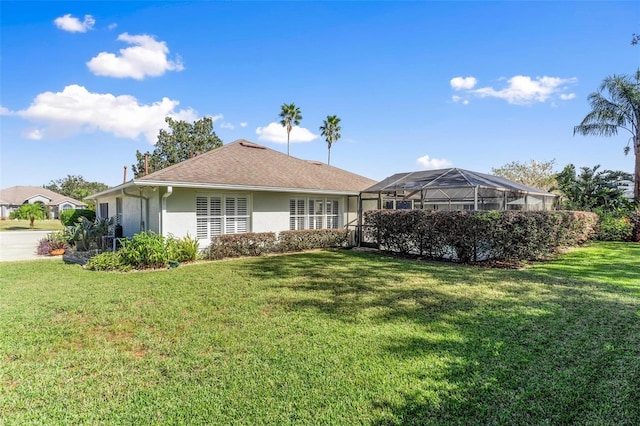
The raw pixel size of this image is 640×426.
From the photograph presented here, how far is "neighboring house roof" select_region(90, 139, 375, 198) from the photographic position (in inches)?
464

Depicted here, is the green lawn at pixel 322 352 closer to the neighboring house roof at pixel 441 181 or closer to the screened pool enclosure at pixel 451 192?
the neighboring house roof at pixel 441 181

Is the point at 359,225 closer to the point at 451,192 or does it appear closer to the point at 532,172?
the point at 451,192

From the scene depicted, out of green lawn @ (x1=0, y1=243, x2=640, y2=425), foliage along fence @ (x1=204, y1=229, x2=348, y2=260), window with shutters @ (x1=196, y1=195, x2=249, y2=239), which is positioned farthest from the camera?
window with shutters @ (x1=196, y1=195, x2=249, y2=239)

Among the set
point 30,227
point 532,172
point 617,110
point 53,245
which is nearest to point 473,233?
point 53,245

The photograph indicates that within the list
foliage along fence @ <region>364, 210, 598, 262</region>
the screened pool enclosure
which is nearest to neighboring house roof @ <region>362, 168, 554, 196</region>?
the screened pool enclosure

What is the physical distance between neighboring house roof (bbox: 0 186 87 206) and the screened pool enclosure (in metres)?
55.6

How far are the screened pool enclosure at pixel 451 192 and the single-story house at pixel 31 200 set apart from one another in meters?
54.5

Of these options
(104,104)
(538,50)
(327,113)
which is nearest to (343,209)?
(538,50)

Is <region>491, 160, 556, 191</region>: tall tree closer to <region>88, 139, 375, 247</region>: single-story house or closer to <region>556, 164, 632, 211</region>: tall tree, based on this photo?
<region>556, 164, 632, 211</region>: tall tree

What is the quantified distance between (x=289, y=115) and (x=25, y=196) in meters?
49.4

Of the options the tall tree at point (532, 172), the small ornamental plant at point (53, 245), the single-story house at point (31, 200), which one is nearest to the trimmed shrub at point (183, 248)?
the small ornamental plant at point (53, 245)

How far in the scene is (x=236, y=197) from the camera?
13.5 meters

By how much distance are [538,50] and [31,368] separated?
18.3m

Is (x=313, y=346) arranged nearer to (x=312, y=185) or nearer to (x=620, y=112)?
(x=312, y=185)
